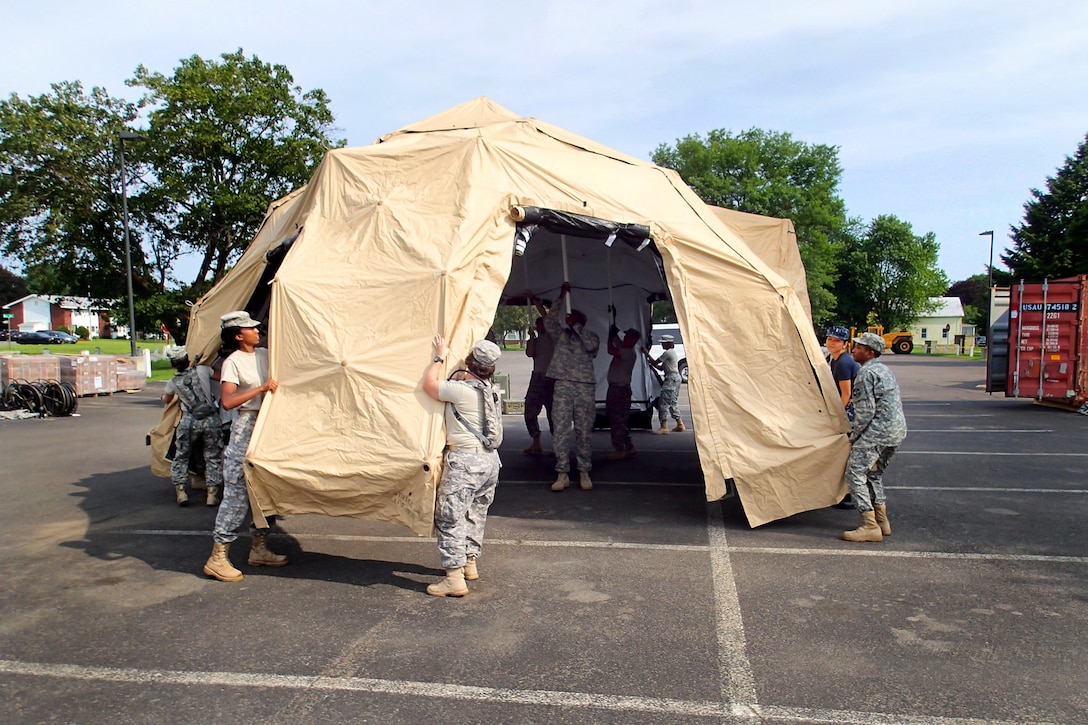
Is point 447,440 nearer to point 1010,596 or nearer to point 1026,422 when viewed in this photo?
point 1010,596

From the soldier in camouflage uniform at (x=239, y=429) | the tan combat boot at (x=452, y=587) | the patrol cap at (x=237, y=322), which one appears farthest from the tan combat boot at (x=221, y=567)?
the patrol cap at (x=237, y=322)

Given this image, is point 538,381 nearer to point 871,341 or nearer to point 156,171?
point 871,341

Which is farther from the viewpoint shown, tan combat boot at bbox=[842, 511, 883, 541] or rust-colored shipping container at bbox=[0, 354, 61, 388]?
rust-colored shipping container at bbox=[0, 354, 61, 388]

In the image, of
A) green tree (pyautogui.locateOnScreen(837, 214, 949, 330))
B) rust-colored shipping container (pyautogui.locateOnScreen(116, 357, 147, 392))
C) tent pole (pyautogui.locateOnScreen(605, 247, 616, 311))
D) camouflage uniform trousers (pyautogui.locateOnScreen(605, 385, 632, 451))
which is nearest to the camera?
camouflage uniform trousers (pyautogui.locateOnScreen(605, 385, 632, 451))

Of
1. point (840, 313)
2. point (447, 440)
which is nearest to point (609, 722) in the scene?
point (447, 440)

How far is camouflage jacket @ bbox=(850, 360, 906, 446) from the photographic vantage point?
247 inches

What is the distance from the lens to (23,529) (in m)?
6.87

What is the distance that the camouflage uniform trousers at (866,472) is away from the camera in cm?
621

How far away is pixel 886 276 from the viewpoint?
201 feet

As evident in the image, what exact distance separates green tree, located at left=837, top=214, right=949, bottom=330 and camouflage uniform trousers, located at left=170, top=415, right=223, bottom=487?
5952cm

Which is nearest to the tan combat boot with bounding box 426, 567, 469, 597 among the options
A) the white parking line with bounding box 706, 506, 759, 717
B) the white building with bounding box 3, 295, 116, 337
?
the white parking line with bounding box 706, 506, 759, 717

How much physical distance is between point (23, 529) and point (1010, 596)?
7.98 meters

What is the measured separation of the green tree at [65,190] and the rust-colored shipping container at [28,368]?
9261mm

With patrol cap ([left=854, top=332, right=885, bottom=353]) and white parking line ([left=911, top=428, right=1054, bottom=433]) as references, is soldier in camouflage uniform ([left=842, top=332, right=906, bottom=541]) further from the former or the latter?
white parking line ([left=911, top=428, right=1054, bottom=433])
